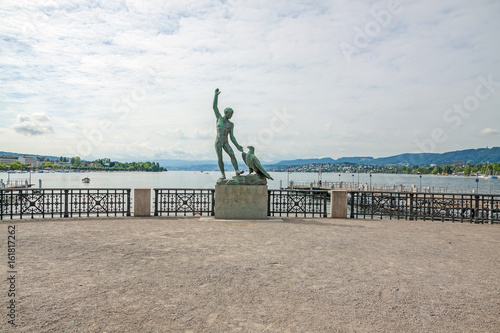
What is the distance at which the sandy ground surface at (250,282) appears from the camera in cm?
372

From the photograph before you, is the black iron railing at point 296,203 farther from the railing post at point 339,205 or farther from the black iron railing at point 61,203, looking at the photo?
the black iron railing at point 61,203

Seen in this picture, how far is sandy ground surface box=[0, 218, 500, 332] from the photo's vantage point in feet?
12.2

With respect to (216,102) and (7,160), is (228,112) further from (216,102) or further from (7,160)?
(7,160)

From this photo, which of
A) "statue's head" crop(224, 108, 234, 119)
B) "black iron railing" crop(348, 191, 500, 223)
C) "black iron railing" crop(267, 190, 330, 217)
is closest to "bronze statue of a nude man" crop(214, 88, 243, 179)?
"statue's head" crop(224, 108, 234, 119)

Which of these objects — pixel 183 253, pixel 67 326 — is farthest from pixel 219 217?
pixel 67 326

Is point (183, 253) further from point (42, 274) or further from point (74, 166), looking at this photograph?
point (74, 166)

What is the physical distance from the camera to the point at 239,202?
1153 centimetres

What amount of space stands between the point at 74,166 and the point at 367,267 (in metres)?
185

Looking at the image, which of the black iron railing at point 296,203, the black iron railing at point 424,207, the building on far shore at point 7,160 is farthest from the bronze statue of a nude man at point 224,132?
the building on far shore at point 7,160

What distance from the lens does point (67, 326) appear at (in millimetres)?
3514

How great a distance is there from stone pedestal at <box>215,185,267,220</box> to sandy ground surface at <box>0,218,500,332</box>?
2.63 metres

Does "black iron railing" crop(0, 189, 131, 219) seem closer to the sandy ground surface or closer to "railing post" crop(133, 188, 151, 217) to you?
"railing post" crop(133, 188, 151, 217)

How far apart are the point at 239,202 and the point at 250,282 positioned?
6633 millimetres

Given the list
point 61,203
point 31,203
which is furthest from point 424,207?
→ point 31,203
